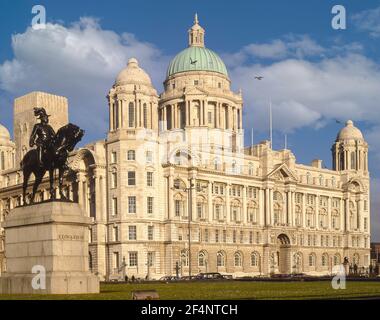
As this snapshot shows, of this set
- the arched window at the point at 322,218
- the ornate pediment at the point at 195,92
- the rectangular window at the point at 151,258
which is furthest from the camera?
the arched window at the point at 322,218

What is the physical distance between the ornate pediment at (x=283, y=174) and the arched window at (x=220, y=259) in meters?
19.7

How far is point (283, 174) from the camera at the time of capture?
138 meters

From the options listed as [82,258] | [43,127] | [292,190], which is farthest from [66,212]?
[292,190]

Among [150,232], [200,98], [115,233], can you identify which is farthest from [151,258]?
[200,98]

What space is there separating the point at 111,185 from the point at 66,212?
68.0m

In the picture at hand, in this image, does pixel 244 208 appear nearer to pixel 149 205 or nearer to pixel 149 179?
pixel 149 205

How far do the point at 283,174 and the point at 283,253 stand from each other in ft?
50.9

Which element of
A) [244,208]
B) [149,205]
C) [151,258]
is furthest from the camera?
[244,208]

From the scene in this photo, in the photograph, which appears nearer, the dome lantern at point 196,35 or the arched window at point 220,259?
the arched window at point 220,259

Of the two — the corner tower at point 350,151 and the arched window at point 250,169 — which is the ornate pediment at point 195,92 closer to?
the arched window at point 250,169

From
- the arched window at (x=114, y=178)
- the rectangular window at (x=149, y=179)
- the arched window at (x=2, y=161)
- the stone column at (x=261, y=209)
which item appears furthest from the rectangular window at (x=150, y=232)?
the arched window at (x=2, y=161)

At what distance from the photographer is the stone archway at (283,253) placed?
13538 cm

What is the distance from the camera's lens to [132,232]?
4363 inches
